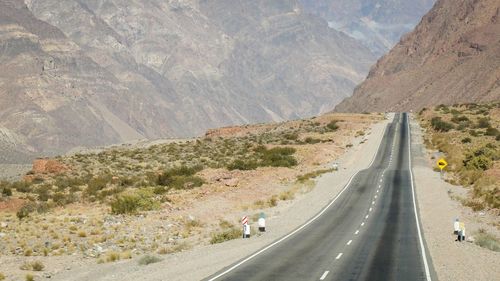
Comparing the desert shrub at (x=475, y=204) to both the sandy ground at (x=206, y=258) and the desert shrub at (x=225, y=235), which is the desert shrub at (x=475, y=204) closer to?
the sandy ground at (x=206, y=258)

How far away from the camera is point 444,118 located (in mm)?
109438

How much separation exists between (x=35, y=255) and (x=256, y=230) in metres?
11.8

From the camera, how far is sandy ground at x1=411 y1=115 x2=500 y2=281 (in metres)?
23.7

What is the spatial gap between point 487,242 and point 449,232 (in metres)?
4.30

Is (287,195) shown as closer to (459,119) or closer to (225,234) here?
(225,234)

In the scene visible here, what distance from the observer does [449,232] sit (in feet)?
107

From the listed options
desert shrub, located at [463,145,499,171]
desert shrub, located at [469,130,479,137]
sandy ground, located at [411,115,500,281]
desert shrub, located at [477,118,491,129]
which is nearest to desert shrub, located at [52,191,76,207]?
sandy ground, located at [411,115,500,281]

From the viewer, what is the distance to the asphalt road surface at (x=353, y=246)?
75.2 ft

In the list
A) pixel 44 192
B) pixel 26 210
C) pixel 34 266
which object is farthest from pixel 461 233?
pixel 44 192

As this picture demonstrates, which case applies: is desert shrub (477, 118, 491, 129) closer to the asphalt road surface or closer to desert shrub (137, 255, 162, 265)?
the asphalt road surface

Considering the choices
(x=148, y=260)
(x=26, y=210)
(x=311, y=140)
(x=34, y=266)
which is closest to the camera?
(x=148, y=260)

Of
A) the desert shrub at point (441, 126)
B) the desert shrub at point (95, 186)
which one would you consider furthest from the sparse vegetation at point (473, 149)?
the desert shrub at point (95, 186)

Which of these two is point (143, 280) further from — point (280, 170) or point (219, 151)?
point (219, 151)

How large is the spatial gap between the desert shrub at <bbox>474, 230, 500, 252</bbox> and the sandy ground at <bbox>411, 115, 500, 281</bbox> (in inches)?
11.8
